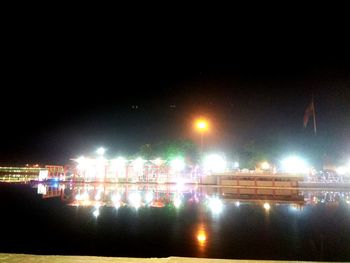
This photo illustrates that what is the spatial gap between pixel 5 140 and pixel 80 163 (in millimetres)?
43501

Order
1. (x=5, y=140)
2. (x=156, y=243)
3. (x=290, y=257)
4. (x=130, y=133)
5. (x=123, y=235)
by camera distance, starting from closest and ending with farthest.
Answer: (x=290, y=257) < (x=156, y=243) < (x=123, y=235) < (x=130, y=133) < (x=5, y=140)

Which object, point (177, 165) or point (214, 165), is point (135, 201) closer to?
point (177, 165)

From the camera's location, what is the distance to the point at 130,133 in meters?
49.2

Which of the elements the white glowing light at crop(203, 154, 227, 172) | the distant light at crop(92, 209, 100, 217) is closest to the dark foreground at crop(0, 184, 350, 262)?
the distant light at crop(92, 209, 100, 217)

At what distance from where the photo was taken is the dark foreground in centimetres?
725

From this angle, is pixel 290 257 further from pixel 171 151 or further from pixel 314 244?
pixel 171 151

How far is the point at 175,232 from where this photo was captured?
9.21m

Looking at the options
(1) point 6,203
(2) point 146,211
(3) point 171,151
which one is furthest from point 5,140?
(2) point 146,211

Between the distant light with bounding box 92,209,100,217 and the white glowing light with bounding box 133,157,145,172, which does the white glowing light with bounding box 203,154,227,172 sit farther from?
the distant light with bounding box 92,209,100,217

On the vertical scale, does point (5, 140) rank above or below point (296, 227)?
above

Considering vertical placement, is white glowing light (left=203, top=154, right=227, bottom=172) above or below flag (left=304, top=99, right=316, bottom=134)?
below

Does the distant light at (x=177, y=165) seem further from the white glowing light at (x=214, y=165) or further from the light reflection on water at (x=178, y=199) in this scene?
the light reflection on water at (x=178, y=199)

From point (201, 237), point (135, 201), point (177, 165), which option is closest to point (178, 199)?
point (135, 201)

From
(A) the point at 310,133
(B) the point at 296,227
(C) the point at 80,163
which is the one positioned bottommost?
(B) the point at 296,227
